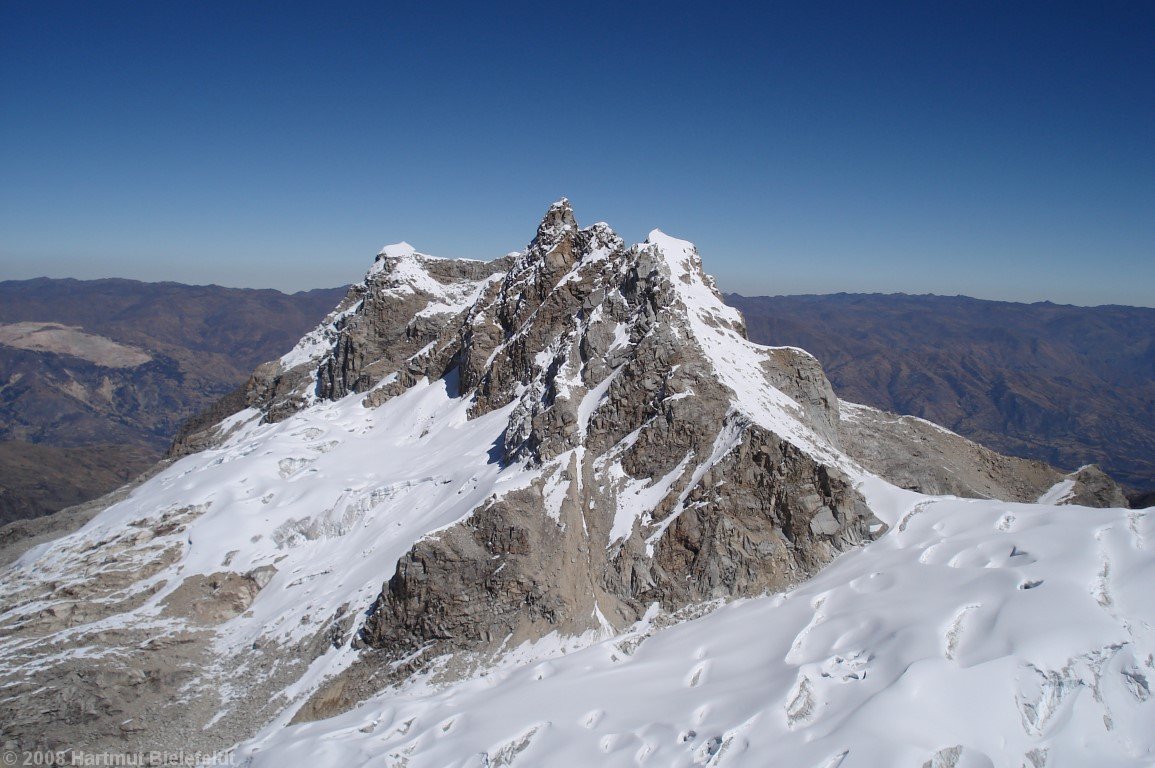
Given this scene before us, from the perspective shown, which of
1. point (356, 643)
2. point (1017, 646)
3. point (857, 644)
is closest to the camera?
point (1017, 646)

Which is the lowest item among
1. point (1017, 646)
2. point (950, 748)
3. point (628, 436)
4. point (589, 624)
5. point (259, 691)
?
point (259, 691)

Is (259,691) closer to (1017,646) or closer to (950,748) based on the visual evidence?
(950,748)

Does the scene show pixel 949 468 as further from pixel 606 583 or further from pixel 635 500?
pixel 606 583

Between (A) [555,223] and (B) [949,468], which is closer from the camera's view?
(B) [949,468]

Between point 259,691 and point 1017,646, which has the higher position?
point 1017,646

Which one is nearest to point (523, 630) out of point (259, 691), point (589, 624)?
point (589, 624)

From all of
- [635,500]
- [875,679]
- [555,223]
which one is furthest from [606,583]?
[555,223]
